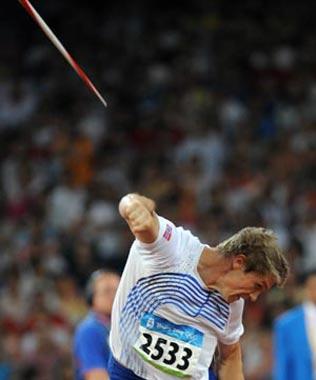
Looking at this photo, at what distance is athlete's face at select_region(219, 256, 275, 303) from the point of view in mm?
7031

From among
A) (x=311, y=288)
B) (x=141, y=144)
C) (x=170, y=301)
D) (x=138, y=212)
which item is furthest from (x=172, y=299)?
(x=141, y=144)

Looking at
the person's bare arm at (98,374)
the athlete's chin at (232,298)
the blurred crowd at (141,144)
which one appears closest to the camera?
the athlete's chin at (232,298)

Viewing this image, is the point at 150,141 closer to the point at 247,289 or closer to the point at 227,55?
the point at 227,55

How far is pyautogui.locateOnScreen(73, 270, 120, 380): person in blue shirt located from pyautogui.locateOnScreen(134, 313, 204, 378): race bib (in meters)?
1.62

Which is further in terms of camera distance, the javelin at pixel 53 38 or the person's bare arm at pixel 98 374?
the person's bare arm at pixel 98 374

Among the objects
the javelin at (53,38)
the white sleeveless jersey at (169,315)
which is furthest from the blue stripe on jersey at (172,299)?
the javelin at (53,38)

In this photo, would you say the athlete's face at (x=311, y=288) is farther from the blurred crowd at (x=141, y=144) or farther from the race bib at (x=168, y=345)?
the race bib at (x=168, y=345)

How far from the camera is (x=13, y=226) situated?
52.1ft

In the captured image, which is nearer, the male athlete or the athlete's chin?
the male athlete

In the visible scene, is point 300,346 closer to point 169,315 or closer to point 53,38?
point 169,315

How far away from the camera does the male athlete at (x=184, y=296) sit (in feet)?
23.0

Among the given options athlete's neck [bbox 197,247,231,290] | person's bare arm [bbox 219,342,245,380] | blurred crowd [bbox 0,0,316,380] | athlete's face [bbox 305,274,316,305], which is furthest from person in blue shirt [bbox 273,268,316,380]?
athlete's neck [bbox 197,247,231,290]

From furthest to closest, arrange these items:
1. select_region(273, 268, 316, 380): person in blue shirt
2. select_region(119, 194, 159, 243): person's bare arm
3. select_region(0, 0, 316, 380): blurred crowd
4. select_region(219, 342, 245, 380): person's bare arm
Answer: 1. select_region(0, 0, 316, 380): blurred crowd
2. select_region(273, 268, 316, 380): person in blue shirt
3. select_region(219, 342, 245, 380): person's bare arm
4. select_region(119, 194, 159, 243): person's bare arm

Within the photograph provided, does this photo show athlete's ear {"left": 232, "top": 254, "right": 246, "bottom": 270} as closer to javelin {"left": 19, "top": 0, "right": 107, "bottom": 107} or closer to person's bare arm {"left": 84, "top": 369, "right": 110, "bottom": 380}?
javelin {"left": 19, "top": 0, "right": 107, "bottom": 107}
